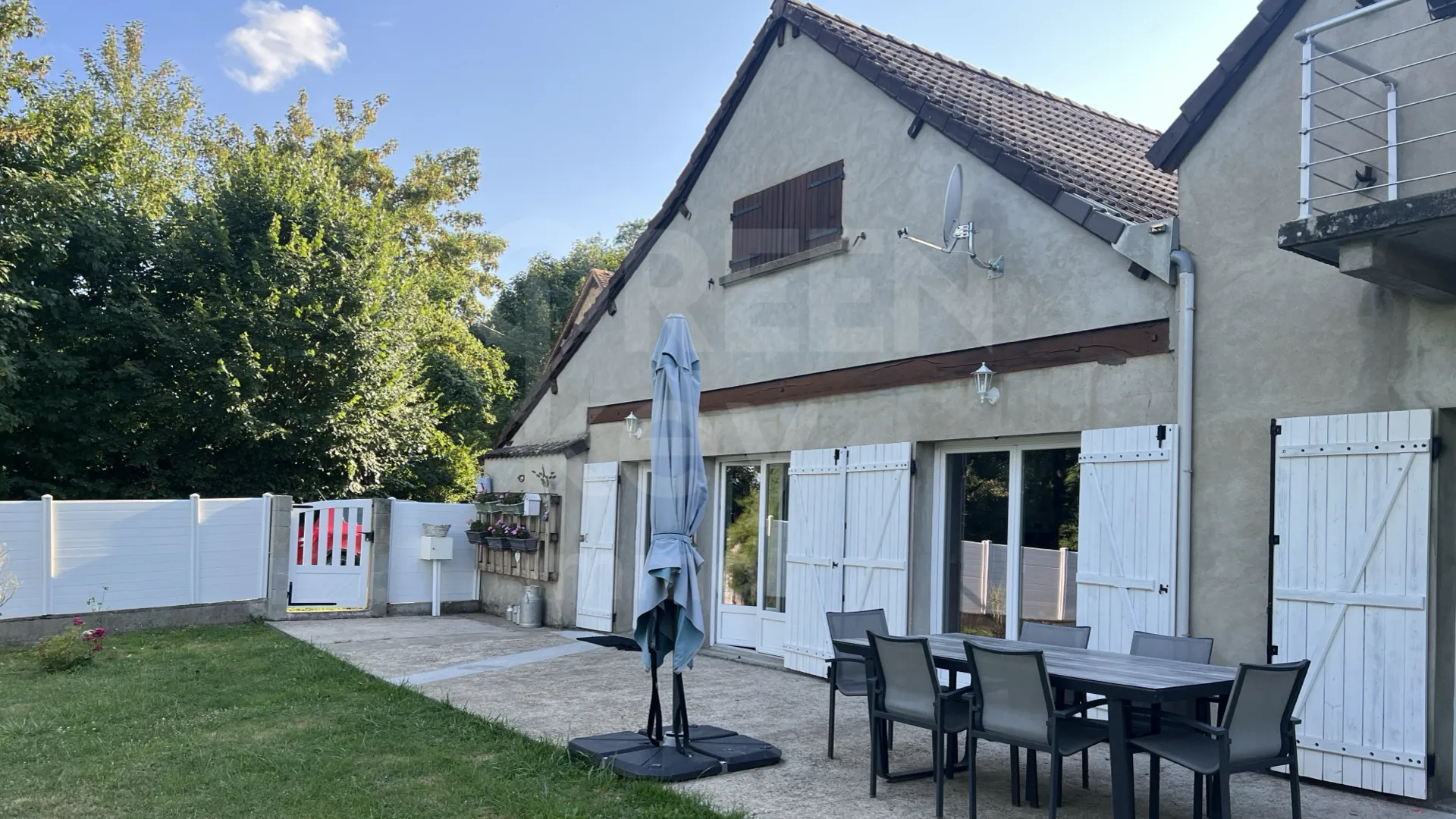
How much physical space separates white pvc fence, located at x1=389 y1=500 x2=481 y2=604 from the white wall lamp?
28.1 feet

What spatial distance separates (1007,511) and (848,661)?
217 cm

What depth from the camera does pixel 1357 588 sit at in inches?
212

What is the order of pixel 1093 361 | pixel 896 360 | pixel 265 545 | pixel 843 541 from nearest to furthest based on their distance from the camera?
pixel 1093 361 → pixel 896 360 → pixel 843 541 → pixel 265 545

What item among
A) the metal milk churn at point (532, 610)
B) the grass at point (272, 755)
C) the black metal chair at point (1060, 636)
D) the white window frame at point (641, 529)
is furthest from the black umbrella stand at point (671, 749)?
the metal milk churn at point (532, 610)

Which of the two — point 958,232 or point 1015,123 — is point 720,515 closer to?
point 958,232

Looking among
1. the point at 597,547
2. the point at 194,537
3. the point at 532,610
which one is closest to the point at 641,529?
the point at 597,547

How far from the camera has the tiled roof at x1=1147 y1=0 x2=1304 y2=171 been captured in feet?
19.4

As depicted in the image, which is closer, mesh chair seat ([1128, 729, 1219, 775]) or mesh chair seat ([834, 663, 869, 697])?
mesh chair seat ([1128, 729, 1219, 775])

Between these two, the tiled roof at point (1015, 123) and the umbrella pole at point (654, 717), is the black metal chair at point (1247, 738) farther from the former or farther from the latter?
the tiled roof at point (1015, 123)

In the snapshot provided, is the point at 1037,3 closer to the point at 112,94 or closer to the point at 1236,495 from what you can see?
the point at 1236,495

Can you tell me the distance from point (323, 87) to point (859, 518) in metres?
21.3

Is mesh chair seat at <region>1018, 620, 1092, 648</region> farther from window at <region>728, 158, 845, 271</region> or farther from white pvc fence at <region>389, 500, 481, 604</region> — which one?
white pvc fence at <region>389, 500, 481, 604</region>

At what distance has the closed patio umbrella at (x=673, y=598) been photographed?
5.55 meters

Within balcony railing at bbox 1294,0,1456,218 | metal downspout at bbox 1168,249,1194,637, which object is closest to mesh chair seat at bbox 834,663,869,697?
metal downspout at bbox 1168,249,1194,637
